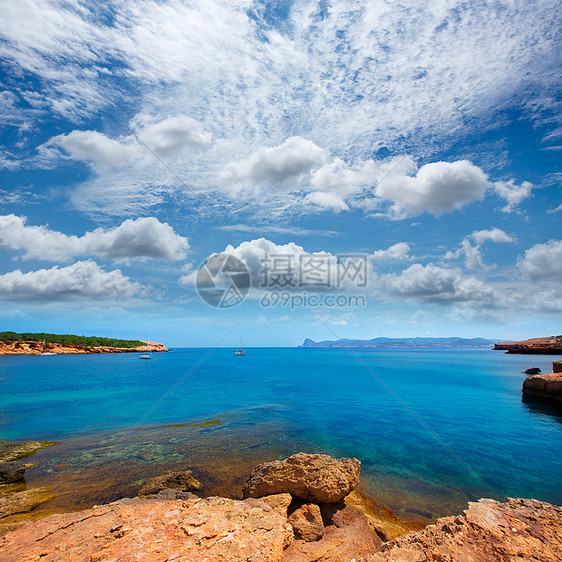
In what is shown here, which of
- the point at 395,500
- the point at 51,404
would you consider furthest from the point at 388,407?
the point at 51,404

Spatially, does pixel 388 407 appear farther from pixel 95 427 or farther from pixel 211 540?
pixel 211 540

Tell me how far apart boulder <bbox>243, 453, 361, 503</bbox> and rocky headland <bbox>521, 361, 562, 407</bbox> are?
115 feet

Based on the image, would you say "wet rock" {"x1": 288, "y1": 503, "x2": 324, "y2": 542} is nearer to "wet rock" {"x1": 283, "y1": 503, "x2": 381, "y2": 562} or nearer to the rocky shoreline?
"wet rock" {"x1": 283, "y1": 503, "x2": 381, "y2": 562}

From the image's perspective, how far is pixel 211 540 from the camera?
17.4ft

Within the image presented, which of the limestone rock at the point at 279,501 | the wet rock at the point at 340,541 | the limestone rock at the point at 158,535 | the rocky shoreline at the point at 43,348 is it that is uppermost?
the limestone rock at the point at 158,535

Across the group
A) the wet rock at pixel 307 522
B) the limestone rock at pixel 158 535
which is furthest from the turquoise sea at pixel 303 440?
the limestone rock at pixel 158 535

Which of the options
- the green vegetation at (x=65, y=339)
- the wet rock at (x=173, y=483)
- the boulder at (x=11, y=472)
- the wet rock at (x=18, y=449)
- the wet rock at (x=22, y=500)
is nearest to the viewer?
the wet rock at (x=22, y=500)

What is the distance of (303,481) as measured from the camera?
380 inches

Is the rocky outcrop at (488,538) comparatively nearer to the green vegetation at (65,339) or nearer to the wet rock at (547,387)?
the wet rock at (547,387)

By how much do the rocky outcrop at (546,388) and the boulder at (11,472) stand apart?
4415 centimetres

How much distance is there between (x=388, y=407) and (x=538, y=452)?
13.9 m

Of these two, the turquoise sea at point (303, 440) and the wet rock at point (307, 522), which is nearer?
the wet rock at point (307, 522)

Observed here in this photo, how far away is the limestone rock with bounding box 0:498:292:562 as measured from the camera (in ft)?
16.3

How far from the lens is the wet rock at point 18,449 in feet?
53.4
